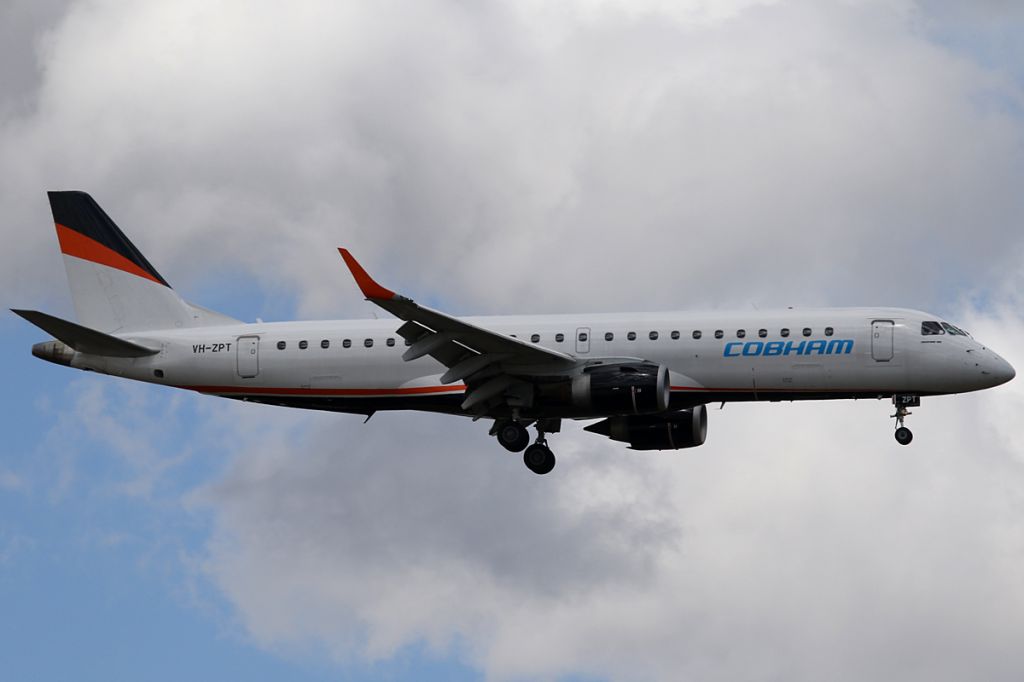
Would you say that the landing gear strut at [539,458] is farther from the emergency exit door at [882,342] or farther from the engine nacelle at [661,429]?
the emergency exit door at [882,342]

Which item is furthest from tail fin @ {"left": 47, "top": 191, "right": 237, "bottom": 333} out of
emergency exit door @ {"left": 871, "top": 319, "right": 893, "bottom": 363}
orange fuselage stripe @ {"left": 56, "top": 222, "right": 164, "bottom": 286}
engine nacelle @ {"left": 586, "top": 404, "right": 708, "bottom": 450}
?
emergency exit door @ {"left": 871, "top": 319, "right": 893, "bottom": 363}

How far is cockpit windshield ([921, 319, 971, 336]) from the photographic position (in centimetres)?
4744

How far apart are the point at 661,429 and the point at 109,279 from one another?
1801 centimetres

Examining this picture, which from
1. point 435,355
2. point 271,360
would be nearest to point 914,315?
point 435,355

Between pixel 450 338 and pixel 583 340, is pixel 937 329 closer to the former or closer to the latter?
pixel 583 340

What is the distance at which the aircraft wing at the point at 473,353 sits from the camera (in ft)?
151

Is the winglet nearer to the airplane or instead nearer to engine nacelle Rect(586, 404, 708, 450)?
the airplane

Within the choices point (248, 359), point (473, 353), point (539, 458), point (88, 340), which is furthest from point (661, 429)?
point (88, 340)

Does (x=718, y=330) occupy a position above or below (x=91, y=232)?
below

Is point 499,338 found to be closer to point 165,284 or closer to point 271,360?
point 271,360

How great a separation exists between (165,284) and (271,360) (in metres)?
5.67

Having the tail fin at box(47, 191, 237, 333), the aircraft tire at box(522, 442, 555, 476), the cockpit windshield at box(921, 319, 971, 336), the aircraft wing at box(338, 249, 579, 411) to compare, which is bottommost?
the aircraft tire at box(522, 442, 555, 476)

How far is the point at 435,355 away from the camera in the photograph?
4816 cm

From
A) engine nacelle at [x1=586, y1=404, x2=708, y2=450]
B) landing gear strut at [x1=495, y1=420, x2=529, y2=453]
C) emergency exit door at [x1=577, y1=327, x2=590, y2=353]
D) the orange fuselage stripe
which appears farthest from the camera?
the orange fuselage stripe
